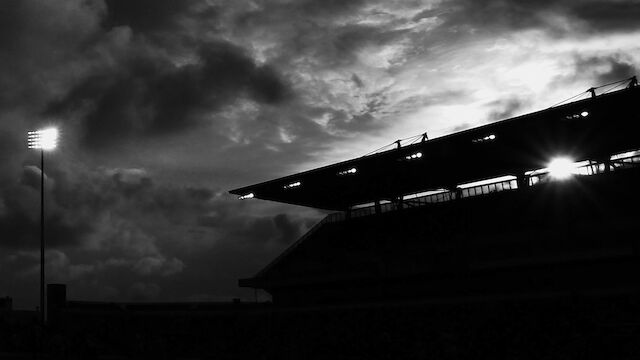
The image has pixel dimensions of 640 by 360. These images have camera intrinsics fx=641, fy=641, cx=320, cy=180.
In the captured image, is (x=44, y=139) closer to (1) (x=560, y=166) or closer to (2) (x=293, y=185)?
(2) (x=293, y=185)

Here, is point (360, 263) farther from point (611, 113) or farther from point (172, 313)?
point (611, 113)

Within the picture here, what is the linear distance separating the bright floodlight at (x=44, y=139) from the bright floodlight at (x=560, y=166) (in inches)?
1008

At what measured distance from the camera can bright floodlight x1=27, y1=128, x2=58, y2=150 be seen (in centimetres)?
2841

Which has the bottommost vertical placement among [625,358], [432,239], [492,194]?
[625,358]

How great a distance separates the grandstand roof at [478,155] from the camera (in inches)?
1183

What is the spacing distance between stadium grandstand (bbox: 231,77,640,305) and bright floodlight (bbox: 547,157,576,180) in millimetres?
69

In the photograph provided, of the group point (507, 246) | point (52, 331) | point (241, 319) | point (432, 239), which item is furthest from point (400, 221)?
point (52, 331)

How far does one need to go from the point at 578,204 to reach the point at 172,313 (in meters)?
22.0

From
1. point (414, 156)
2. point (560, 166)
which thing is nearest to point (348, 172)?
point (414, 156)

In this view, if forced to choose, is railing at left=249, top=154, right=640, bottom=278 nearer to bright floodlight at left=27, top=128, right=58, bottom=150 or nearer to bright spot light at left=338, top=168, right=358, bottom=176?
bright spot light at left=338, top=168, right=358, bottom=176

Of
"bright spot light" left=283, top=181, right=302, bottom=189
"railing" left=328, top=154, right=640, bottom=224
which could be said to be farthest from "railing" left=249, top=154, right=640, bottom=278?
"bright spot light" left=283, top=181, right=302, bottom=189

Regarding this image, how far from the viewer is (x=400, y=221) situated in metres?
38.6

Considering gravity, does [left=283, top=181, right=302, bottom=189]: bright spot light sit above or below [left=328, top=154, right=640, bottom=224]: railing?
above

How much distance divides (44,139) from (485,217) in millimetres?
22201
